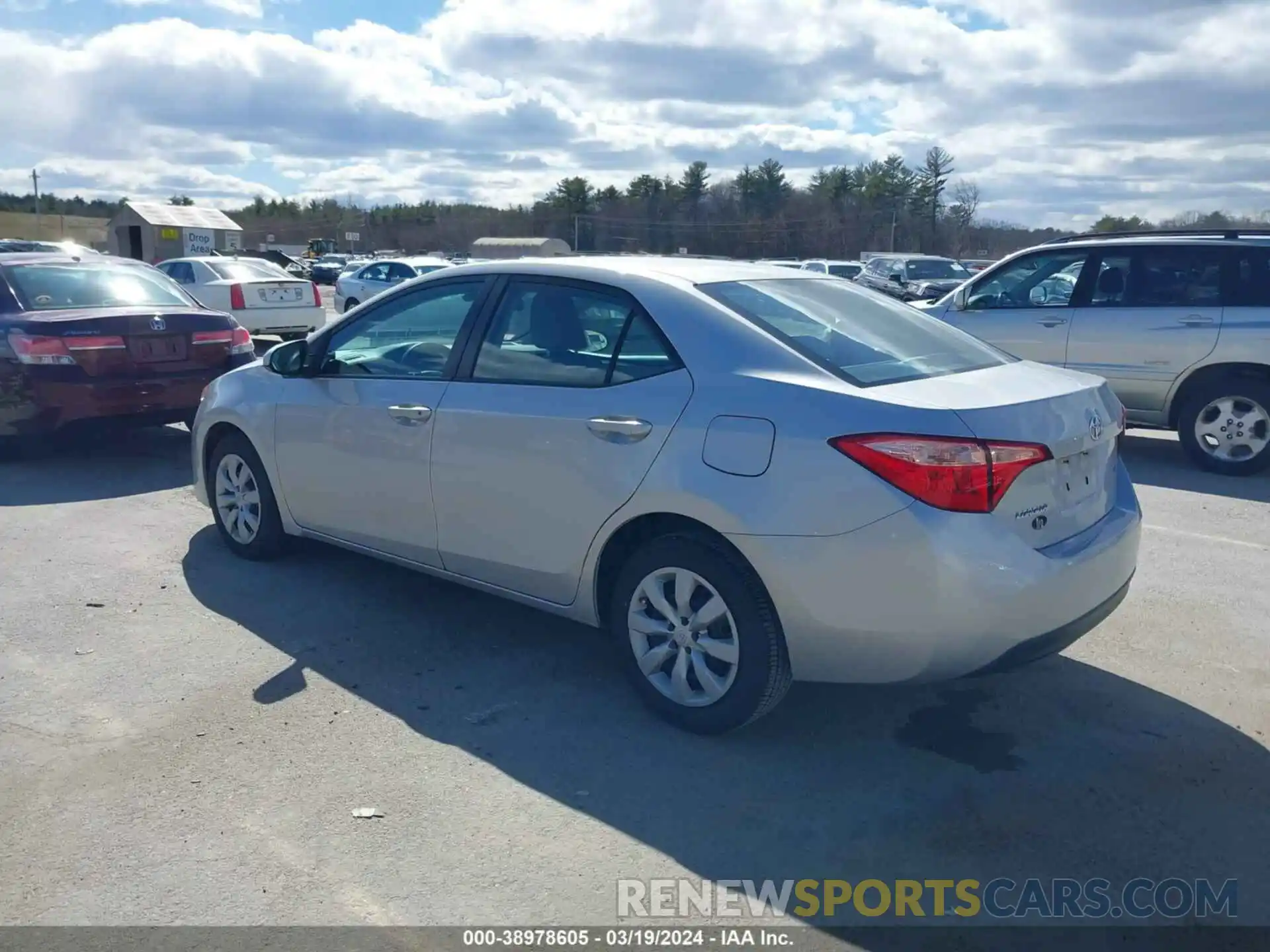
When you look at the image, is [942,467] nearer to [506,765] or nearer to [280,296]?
[506,765]

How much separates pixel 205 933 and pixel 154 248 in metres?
42.2

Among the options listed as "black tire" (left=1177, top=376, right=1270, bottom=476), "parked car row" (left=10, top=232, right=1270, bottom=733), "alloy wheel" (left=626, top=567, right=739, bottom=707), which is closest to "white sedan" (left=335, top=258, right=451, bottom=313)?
"black tire" (left=1177, top=376, right=1270, bottom=476)

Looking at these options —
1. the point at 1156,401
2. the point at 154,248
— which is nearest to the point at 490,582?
the point at 1156,401

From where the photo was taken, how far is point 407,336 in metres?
5.09

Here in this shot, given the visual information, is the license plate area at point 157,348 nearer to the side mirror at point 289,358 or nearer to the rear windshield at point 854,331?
the side mirror at point 289,358

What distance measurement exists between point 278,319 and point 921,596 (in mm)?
16307

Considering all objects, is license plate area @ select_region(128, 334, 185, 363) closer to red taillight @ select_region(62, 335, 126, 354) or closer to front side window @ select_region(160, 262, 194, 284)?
red taillight @ select_region(62, 335, 126, 354)

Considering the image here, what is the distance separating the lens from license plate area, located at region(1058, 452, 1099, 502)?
149 inches

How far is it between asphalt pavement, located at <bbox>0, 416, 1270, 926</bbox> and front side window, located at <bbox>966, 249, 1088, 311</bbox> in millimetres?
4376

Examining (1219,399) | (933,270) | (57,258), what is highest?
(933,270)

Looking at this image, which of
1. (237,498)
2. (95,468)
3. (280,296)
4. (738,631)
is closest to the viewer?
(738,631)

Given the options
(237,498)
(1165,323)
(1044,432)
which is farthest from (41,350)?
(1165,323)

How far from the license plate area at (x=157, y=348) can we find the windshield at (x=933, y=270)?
20647 millimetres

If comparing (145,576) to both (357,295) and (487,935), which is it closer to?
(487,935)
